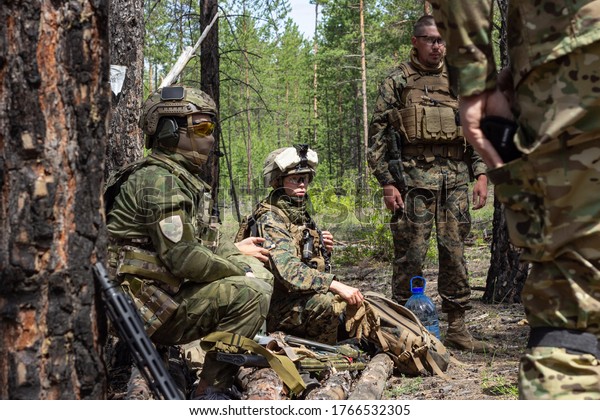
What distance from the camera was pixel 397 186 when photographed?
666 cm

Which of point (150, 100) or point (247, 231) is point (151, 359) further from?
point (247, 231)

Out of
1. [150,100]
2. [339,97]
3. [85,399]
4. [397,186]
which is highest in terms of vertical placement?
[339,97]

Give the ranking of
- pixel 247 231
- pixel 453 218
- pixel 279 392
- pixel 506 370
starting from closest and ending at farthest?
pixel 279 392 → pixel 506 370 → pixel 247 231 → pixel 453 218

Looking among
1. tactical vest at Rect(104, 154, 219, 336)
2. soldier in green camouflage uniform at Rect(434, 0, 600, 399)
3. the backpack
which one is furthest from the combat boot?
soldier in green camouflage uniform at Rect(434, 0, 600, 399)

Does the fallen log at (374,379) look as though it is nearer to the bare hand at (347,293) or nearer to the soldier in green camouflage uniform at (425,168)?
the bare hand at (347,293)

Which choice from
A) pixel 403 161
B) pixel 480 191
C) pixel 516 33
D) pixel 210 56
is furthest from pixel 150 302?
pixel 210 56

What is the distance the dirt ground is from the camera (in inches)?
193

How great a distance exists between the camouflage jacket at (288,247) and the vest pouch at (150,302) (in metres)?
1.26

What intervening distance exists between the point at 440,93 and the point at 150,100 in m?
2.79

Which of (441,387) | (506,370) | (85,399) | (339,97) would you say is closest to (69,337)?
(85,399)

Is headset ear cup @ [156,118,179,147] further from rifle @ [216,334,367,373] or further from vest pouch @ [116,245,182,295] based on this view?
rifle @ [216,334,367,373]

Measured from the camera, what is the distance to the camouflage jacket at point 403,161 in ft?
21.4

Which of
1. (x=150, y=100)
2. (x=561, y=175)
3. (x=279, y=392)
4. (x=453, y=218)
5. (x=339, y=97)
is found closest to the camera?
(x=561, y=175)

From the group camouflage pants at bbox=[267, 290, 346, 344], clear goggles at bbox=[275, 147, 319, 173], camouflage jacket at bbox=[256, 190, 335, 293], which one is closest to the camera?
camouflage jacket at bbox=[256, 190, 335, 293]
